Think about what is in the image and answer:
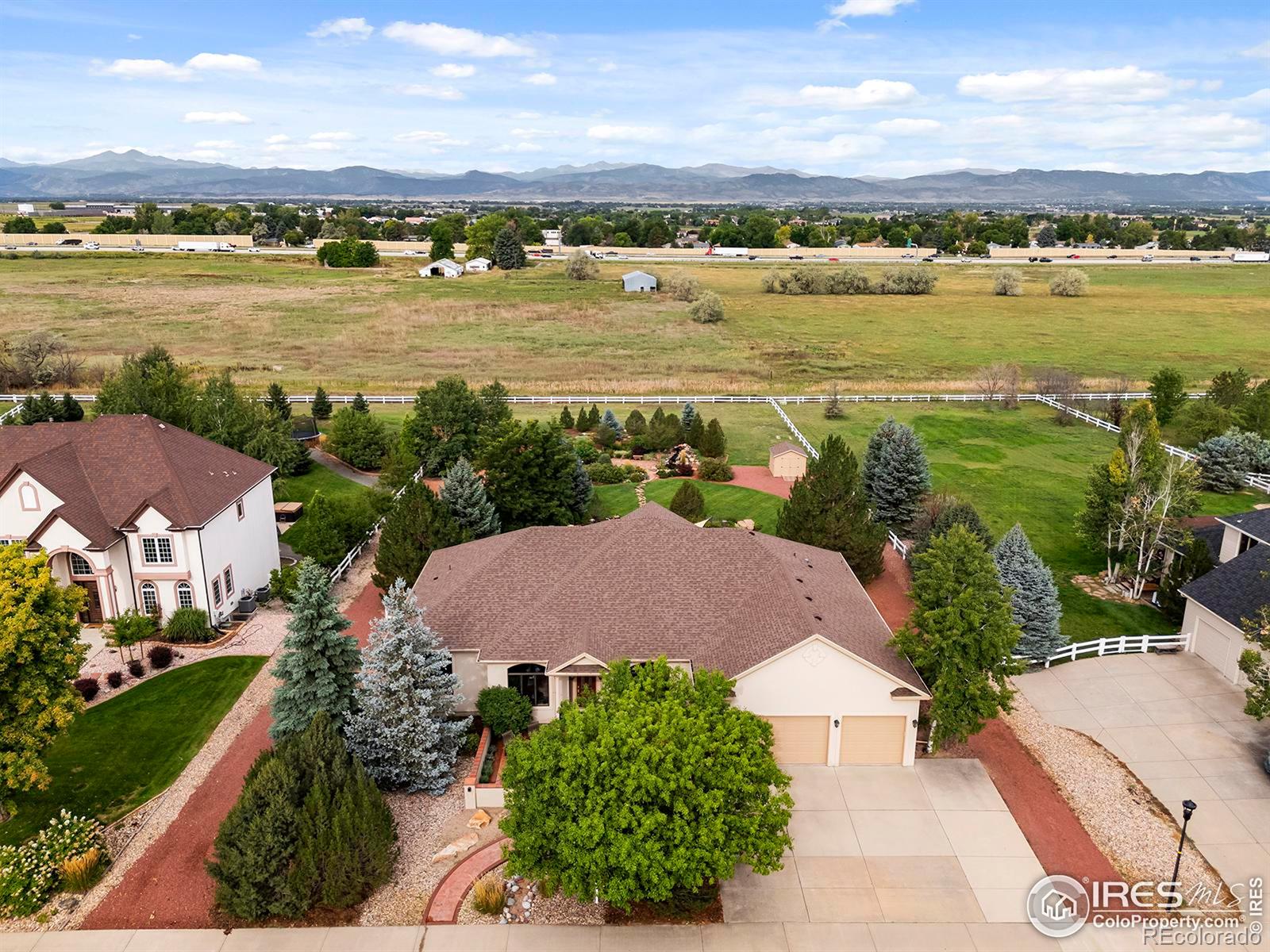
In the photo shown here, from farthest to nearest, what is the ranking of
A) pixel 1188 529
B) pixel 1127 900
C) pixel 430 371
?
pixel 430 371
pixel 1188 529
pixel 1127 900

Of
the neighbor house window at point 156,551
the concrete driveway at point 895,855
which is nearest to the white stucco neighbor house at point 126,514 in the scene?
the neighbor house window at point 156,551

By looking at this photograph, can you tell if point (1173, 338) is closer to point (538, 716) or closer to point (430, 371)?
point (430, 371)

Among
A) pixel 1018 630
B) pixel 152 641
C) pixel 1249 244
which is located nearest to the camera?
pixel 1018 630

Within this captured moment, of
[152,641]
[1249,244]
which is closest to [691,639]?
[152,641]

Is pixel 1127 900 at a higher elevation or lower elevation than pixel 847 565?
lower

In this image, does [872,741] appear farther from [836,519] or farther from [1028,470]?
[1028,470]

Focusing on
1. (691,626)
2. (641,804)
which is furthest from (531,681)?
(641,804)

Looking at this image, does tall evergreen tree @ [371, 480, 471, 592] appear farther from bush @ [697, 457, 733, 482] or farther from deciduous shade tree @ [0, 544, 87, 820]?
bush @ [697, 457, 733, 482]
